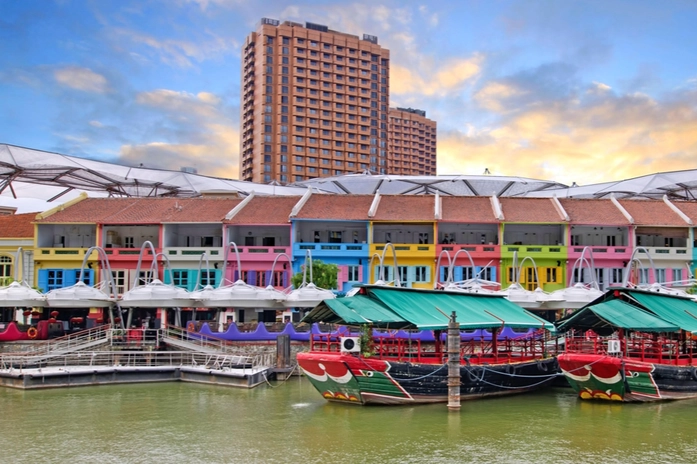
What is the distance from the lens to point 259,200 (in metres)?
55.3

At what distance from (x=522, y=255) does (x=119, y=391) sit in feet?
88.3

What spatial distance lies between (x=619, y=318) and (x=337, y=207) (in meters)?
26.3

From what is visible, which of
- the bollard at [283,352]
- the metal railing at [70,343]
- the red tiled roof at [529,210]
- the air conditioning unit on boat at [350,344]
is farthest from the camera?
the red tiled roof at [529,210]

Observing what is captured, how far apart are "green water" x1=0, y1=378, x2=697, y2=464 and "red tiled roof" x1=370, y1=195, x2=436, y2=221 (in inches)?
822

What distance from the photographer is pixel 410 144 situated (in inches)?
5989

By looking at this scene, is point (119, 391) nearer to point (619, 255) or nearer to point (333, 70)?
point (619, 255)

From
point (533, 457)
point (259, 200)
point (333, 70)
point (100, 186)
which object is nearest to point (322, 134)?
point (333, 70)

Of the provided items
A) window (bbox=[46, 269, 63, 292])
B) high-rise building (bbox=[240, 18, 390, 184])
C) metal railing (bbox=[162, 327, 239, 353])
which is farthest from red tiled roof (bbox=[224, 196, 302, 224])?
high-rise building (bbox=[240, 18, 390, 184])

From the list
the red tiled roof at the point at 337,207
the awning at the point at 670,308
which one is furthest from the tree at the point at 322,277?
the awning at the point at 670,308

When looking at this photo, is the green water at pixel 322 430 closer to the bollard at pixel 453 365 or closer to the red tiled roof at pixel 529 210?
the bollard at pixel 453 365

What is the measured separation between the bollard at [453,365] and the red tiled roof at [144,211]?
1040 inches

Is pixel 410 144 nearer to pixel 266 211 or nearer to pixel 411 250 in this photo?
pixel 266 211

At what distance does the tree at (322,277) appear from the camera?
153 ft

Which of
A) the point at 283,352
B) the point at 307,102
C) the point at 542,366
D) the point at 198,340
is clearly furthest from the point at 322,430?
the point at 307,102
